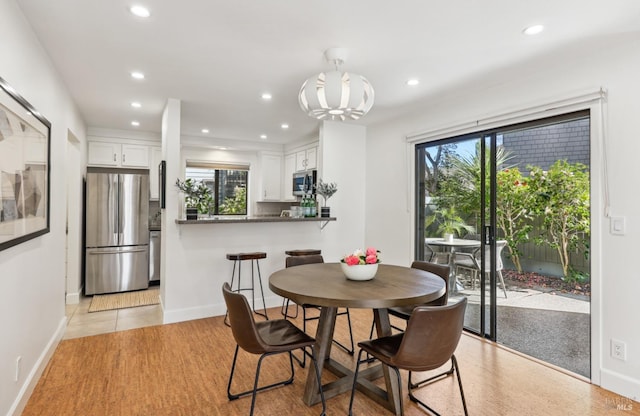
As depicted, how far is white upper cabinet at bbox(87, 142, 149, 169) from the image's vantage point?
518 cm

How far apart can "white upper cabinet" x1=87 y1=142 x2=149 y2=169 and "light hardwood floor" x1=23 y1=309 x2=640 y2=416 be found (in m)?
2.88

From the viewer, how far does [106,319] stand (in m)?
3.94

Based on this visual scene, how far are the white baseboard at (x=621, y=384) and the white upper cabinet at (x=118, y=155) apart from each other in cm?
592

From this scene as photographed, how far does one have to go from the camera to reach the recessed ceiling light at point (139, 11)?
2068 millimetres

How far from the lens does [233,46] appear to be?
8.45 feet

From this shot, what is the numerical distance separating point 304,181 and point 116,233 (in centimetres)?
283

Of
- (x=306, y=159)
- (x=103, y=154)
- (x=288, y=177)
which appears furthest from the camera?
(x=288, y=177)

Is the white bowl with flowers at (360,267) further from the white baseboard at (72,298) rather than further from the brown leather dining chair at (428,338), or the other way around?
the white baseboard at (72,298)

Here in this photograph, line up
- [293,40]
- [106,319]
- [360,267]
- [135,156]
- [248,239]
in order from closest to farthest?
1. [360,267]
2. [293,40]
3. [106,319]
4. [248,239]
5. [135,156]

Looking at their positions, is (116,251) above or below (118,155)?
below

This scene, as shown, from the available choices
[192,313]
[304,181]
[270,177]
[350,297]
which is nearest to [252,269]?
[192,313]

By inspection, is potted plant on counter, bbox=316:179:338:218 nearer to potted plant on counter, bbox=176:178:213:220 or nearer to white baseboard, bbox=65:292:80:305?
potted plant on counter, bbox=176:178:213:220

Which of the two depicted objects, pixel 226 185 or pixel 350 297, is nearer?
pixel 350 297

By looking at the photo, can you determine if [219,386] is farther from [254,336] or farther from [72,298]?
[72,298]
